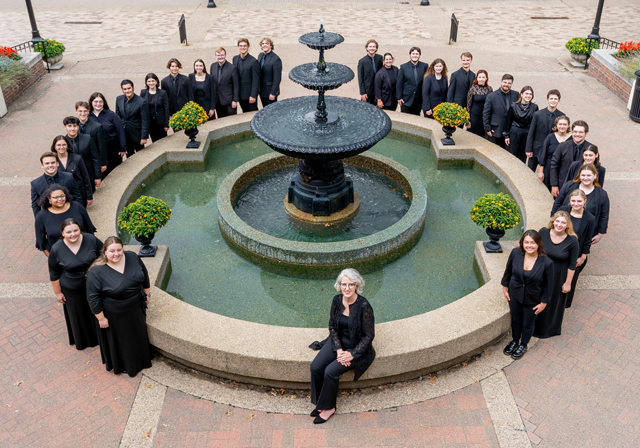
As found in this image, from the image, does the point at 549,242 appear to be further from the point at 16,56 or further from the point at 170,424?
the point at 16,56

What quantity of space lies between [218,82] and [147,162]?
2.78m

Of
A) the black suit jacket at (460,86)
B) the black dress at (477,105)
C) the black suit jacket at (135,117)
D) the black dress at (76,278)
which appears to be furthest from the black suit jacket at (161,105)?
the black dress at (477,105)

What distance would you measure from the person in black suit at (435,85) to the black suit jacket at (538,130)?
2448 mm

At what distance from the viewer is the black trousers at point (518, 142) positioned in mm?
10516

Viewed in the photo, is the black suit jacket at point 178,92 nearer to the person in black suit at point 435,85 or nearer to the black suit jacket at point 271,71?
the black suit jacket at point 271,71

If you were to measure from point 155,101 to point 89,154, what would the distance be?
7.43 ft

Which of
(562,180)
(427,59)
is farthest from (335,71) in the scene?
(427,59)

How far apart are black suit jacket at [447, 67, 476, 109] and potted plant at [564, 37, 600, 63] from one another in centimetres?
735

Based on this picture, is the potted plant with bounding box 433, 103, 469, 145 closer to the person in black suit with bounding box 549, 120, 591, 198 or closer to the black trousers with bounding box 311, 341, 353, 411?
the person in black suit with bounding box 549, 120, 591, 198

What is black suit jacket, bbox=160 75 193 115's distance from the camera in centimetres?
1138

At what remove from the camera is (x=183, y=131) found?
1192 cm

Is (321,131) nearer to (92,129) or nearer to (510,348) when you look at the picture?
(92,129)

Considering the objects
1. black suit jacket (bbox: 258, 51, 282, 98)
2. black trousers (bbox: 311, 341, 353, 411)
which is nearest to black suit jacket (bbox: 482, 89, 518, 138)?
black suit jacket (bbox: 258, 51, 282, 98)

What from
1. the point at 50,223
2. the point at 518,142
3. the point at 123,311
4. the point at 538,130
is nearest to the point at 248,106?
the point at 518,142
